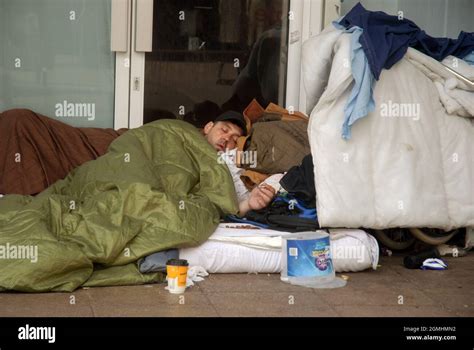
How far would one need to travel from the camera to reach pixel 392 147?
4.95m

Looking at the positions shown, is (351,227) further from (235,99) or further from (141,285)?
(235,99)

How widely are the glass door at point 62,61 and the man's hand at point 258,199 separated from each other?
128cm

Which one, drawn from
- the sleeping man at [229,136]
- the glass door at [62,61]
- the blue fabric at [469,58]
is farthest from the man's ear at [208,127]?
the blue fabric at [469,58]

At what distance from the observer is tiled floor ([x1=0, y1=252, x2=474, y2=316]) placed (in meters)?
4.08

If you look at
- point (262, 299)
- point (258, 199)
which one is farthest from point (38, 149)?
point (262, 299)

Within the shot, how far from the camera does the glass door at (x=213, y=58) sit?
5.93 metres

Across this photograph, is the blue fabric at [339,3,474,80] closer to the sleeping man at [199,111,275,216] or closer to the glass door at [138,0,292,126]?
the sleeping man at [199,111,275,216]

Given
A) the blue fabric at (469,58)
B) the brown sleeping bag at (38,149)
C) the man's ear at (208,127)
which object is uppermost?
the blue fabric at (469,58)

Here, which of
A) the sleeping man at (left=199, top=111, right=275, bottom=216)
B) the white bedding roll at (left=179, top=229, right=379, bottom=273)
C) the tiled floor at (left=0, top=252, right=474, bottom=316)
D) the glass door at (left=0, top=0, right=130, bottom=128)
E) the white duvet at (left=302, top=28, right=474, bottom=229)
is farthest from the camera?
the glass door at (left=0, top=0, right=130, bottom=128)

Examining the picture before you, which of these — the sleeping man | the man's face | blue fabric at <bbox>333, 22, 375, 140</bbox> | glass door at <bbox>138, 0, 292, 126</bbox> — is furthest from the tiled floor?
glass door at <bbox>138, 0, 292, 126</bbox>

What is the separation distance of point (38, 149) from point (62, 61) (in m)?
0.80

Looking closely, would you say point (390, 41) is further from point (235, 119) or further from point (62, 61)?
point (62, 61)

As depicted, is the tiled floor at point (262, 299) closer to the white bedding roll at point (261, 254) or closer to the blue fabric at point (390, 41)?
the white bedding roll at point (261, 254)
